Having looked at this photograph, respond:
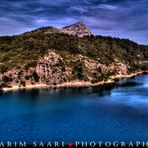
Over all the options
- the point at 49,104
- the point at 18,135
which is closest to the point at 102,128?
the point at 18,135

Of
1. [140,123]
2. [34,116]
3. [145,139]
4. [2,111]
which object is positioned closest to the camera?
[145,139]

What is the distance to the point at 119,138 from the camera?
394 ft

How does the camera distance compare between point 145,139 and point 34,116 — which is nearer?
point 145,139

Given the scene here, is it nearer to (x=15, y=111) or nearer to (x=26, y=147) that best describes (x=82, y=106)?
(x=15, y=111)

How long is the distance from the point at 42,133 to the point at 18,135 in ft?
27.1

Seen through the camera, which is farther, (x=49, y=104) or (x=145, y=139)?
(x=49, y=104)

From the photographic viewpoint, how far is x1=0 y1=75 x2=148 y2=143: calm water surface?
123250 mm

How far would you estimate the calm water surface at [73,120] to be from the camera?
12325 centimetres

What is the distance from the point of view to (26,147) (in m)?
89.6

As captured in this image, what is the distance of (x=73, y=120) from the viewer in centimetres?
14962

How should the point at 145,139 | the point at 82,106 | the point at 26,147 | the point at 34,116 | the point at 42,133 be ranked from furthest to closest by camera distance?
the point at 82,106 → the point at 34,116 → the point at 42,133 → the point at 145,139 → the point at 26,147

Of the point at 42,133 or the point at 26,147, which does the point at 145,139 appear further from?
the point at 26,147

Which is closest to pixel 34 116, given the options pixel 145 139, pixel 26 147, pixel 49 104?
Answer: pixel 49 104

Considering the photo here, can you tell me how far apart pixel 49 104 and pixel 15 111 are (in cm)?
2332
